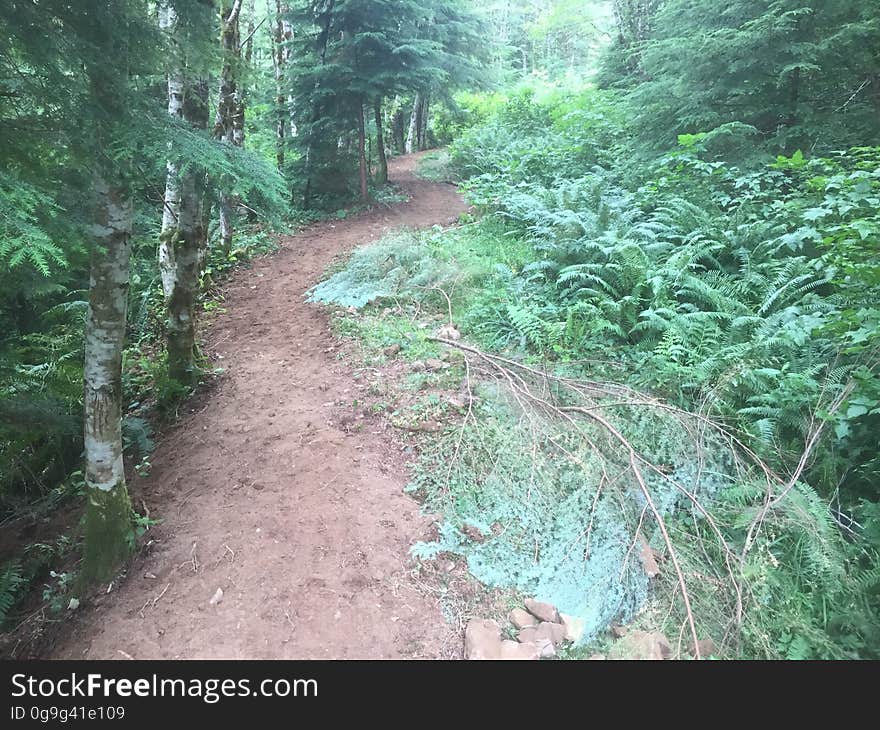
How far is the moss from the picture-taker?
404 centimetres

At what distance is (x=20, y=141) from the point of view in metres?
3.02

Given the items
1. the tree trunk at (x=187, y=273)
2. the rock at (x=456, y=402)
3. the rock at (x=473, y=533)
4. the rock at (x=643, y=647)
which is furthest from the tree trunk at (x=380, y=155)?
the rock at (x=643, y=647)

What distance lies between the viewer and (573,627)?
3412 mm

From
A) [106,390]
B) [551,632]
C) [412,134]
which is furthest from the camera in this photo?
[412,134]

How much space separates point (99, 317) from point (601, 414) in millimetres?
4357

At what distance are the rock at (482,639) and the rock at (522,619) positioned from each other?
0.14 meters

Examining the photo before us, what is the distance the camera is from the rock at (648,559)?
3.54 m

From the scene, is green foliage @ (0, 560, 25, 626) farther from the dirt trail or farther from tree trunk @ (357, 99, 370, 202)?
tree trunk @ (357, 99, 370, 202)

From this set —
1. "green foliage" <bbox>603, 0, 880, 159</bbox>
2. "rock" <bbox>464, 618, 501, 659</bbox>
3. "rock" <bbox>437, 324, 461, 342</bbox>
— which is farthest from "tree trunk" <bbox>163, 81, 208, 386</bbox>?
"green foliage" <bbox>603, 0, 880, 159</bbox>

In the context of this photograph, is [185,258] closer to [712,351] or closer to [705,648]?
[712,351]

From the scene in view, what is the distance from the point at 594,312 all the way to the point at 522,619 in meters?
3.59

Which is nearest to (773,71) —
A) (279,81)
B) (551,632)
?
(551,632)

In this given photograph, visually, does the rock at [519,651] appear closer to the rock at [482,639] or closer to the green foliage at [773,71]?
the rock at [482,639]
